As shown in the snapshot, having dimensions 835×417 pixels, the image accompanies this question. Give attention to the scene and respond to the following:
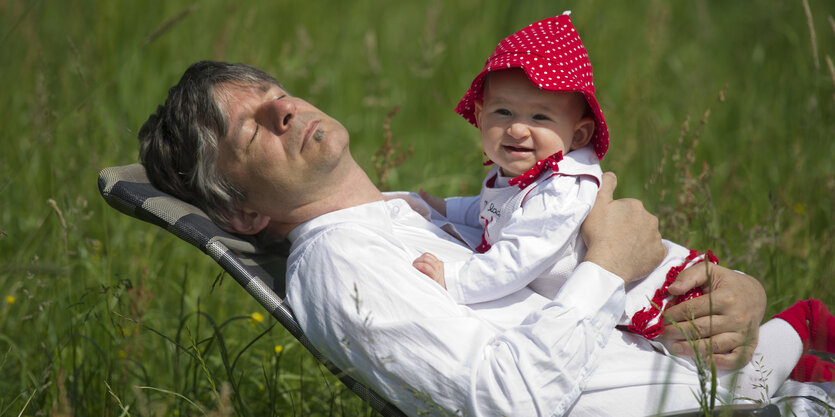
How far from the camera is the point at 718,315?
2270 millimetres

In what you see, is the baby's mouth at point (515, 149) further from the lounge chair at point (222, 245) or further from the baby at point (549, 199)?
the lounge chair at point (222, 245)

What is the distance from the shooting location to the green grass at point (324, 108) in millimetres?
2918

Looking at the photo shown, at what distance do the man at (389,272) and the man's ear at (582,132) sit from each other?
157mm

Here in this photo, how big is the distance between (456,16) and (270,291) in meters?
5.14

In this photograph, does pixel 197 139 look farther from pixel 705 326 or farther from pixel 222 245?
pixel 705 326

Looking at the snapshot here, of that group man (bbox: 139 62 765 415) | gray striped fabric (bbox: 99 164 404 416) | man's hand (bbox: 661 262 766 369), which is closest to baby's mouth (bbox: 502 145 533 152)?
man (bbox: 139 62 765 415)

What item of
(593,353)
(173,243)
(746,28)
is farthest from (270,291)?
(746,28)

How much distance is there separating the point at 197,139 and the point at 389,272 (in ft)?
3.05

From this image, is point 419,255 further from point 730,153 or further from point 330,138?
point 730,153

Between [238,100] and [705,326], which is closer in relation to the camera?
[705,326]

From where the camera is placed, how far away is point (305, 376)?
10.9ft

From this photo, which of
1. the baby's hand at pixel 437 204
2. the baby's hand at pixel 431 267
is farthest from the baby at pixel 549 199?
the baby's hand at pixel 437 204

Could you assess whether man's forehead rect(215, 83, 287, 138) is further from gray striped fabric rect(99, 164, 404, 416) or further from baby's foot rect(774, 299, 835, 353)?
baby's foot rect(774, 299, 835, 353)

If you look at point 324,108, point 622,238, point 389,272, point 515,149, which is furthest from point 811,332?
point 324,108
